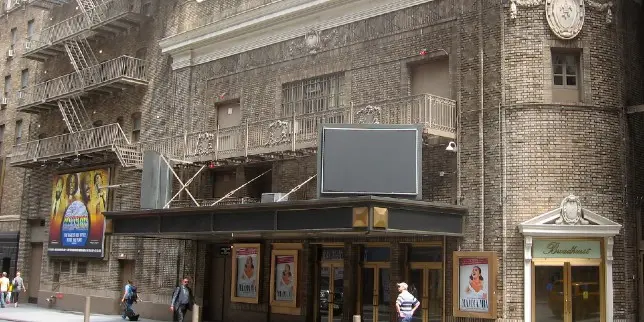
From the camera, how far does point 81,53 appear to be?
31.5m

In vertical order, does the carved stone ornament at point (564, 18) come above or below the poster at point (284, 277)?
above

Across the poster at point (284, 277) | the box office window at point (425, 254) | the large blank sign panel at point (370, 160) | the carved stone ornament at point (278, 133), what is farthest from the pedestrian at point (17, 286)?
the box office window at point (425, 254)

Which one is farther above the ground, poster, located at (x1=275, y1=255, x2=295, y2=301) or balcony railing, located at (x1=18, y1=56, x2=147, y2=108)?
balcony railing, located at (x1=18, y1=56, x2=147, y2=108)

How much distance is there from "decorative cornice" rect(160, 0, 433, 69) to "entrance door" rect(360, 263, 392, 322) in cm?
751

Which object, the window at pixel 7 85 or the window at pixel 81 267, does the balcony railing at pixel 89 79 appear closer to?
the window at pixel 7 85

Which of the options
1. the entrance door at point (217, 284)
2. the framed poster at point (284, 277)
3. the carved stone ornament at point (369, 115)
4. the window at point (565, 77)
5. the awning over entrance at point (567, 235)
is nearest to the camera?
the awning over entrance at point (567, 235)

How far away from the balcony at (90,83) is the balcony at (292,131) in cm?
400

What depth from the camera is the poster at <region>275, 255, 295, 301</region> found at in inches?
882

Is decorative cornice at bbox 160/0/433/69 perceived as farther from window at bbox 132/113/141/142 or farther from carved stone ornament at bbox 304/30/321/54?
window at bbox 132/113/141/142

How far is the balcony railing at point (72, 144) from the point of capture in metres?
28.6

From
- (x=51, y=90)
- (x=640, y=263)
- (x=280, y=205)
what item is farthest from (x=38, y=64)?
(x=640, y=263)

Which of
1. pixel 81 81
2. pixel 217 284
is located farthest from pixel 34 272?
pixel 217 284

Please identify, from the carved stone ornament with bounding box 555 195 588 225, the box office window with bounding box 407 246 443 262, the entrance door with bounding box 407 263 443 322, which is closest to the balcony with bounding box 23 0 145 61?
the box office window with bounding box 407 246 443 262

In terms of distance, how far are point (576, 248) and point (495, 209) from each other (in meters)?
2.22
